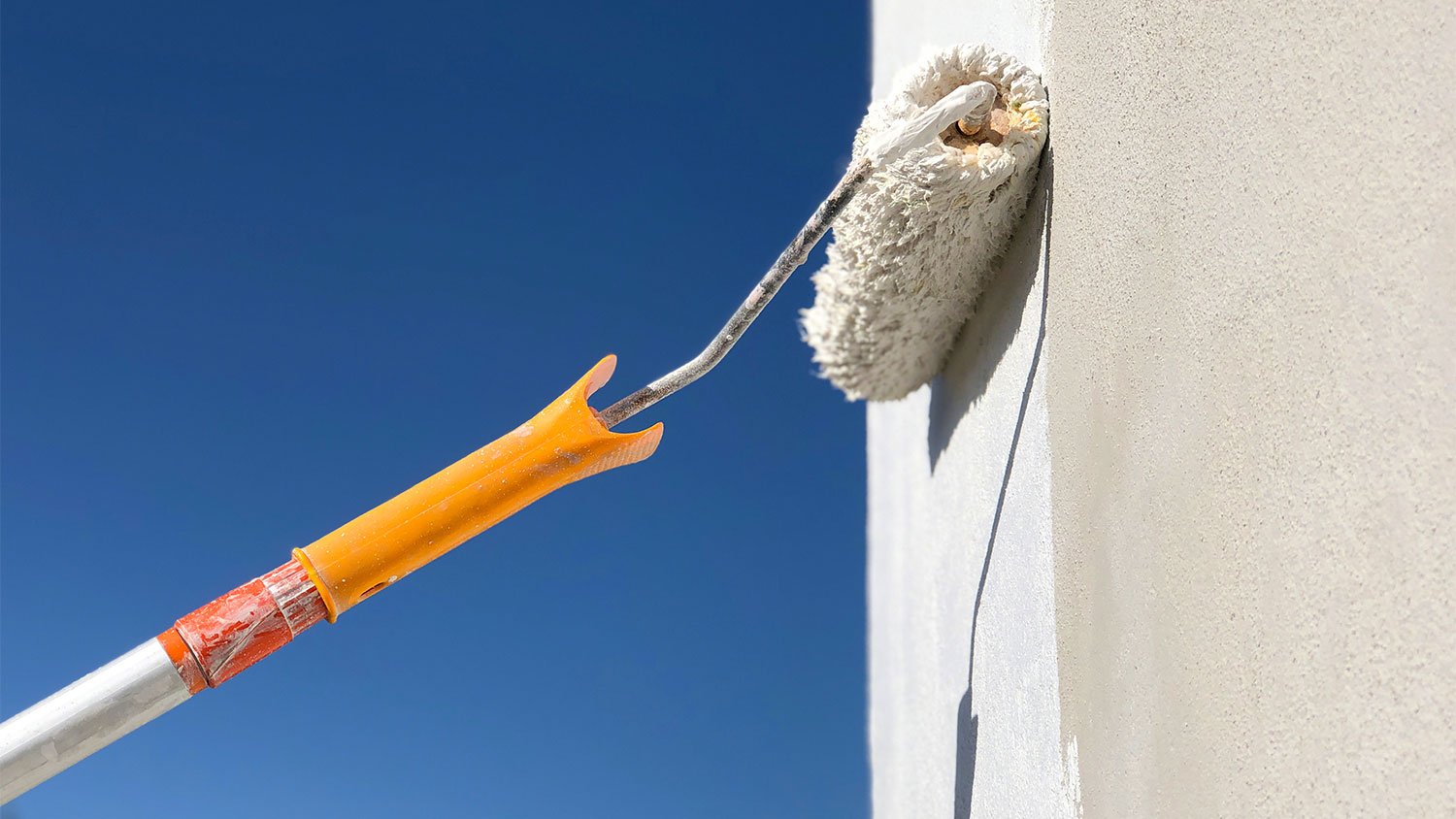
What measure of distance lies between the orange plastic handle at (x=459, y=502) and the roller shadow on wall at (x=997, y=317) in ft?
1.45

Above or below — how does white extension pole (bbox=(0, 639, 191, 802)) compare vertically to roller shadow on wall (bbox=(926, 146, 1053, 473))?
below

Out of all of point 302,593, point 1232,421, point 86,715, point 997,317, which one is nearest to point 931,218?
point 997,317

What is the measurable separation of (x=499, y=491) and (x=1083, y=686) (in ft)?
1.75

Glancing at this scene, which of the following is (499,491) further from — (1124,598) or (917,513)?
(917,513)

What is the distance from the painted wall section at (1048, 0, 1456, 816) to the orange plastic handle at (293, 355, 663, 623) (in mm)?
454

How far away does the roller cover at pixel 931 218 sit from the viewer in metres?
1.03

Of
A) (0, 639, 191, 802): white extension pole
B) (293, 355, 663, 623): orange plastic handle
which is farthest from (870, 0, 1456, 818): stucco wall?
(0, 639, 191, 802): white extension pole

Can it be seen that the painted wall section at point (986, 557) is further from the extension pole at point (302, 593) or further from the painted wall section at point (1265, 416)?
the extension pole at point (302, 593)

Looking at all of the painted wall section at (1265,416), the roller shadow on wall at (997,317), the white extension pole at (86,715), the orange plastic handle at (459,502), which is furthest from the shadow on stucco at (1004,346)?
the white extension pole at (86,715)

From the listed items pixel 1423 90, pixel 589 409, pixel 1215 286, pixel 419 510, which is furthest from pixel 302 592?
pixel 1423 90

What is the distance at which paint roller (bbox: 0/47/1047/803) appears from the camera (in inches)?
36.9

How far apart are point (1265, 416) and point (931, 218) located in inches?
22.9

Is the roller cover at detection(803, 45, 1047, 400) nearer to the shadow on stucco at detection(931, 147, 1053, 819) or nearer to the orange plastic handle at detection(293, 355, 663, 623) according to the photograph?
the shadow on stucco at detection(931, 147, 1053, 819)

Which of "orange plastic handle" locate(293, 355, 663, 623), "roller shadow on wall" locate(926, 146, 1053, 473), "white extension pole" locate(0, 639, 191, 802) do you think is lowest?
"white extension pole" locate(0, 639, 191, 802)
